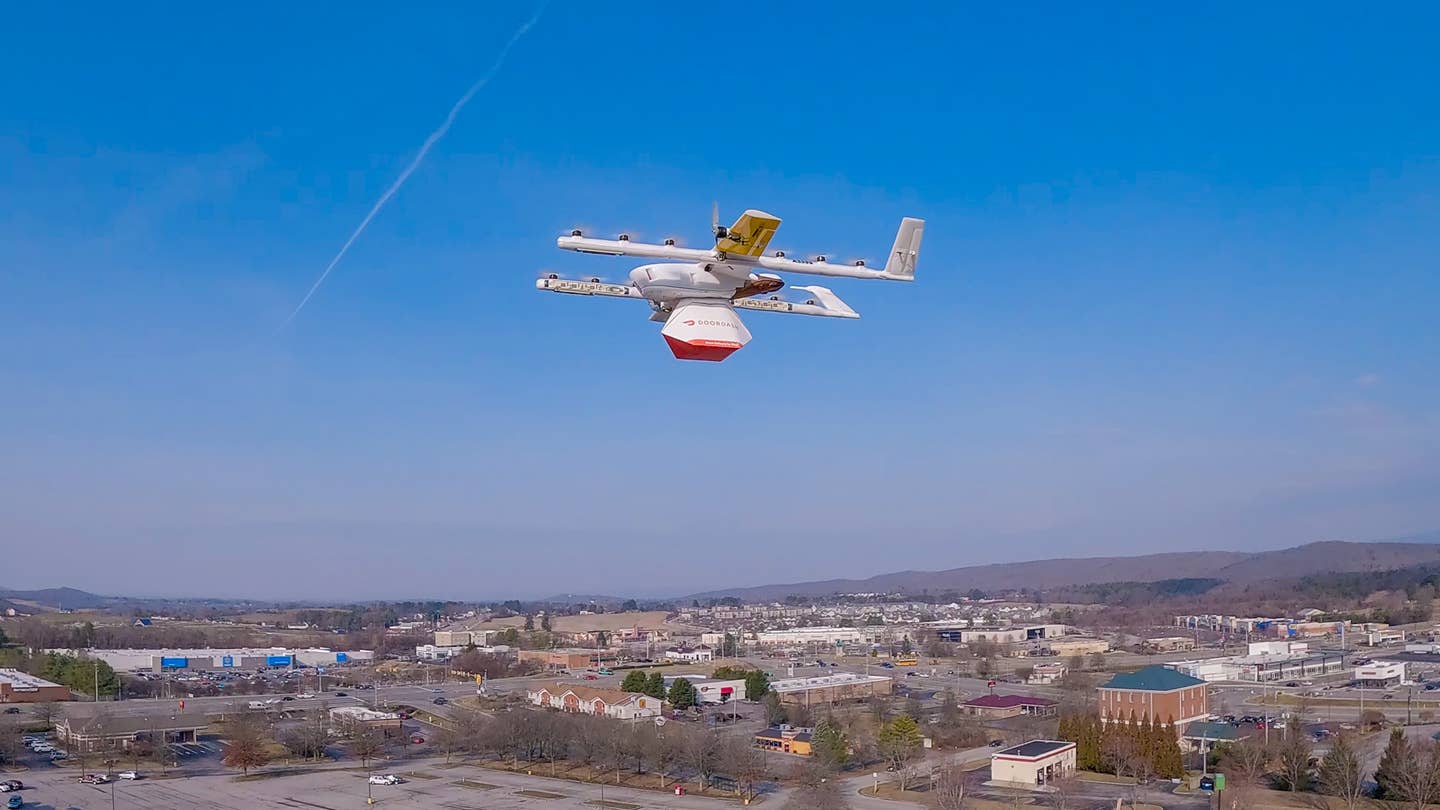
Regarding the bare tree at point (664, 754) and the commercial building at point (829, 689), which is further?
the commercial building at point (829, 689)

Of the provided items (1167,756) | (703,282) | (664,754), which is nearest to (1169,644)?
(1167,756)

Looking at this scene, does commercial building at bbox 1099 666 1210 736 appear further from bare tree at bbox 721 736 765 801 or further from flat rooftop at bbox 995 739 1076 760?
bare tree at bbox 721 736 765 801

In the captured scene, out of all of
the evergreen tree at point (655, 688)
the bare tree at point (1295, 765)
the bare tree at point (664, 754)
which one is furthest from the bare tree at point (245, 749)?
the bare tree at point (1295, 765)

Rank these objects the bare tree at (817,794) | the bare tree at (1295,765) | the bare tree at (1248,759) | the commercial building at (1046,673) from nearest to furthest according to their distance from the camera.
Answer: the bare tree at (817,794) < the bare tree at (1295,765) < the bare tree at (1248,759) < the commercial building at (1046,673)

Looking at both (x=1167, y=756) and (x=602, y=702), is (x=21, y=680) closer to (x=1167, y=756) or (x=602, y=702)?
(x=602, y=702)

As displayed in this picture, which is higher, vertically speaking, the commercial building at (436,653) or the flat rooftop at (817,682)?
the flat rooftop at (817,682)

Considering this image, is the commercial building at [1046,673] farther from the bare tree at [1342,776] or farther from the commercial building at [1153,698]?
the bare tree at [1342,776]
